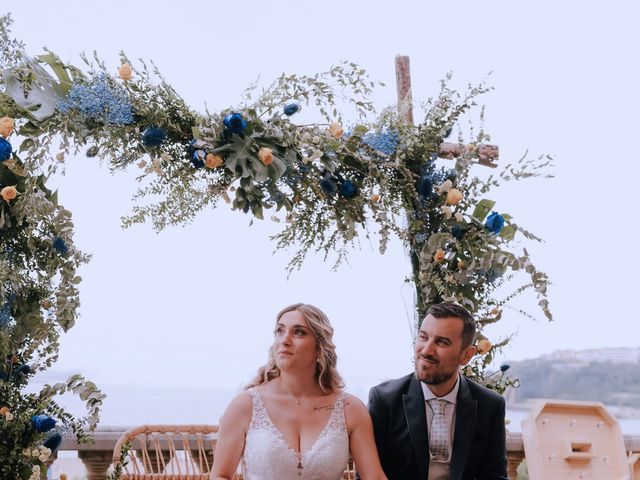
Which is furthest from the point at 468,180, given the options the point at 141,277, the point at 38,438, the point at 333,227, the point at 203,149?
the point at 38,438

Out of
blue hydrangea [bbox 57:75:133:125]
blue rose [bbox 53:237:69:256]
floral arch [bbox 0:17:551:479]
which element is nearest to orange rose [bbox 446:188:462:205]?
floral arch [bbox 0:17:551:479]

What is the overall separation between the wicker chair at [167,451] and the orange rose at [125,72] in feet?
4.92

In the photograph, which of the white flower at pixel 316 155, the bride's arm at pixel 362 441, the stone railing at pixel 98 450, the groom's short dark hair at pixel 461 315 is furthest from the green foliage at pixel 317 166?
the stone railing at pixel 98 450

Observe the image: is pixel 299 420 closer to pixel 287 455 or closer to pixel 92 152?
Result: pixel 287 455

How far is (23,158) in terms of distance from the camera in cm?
316

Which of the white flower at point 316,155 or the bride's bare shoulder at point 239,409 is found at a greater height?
the white flower at point 316,155

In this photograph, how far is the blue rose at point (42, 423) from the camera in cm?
304

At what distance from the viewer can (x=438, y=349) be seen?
335 cm

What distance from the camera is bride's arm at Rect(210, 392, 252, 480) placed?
3322 millimetres

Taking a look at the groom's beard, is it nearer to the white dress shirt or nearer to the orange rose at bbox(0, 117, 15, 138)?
the white dress shirt

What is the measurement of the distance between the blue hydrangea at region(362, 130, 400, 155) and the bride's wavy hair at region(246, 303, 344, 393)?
0.77 meters

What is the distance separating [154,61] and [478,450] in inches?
78.9

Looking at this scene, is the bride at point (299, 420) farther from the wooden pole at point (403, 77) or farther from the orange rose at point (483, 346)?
the wooden pole at point (403, 77)

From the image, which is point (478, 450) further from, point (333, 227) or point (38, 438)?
point (38, 438)
